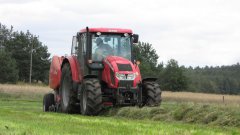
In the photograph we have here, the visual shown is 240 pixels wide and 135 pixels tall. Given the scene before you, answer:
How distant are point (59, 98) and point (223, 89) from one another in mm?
127621

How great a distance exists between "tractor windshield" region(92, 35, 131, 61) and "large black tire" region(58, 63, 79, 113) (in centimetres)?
158

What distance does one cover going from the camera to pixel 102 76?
1733 centimetres

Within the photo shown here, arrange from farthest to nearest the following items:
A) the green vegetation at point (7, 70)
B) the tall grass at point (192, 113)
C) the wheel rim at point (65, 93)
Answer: the green vegetation at point (7, 70), the wheel rim at point (65, 93), the tall grass at point (192, 113)

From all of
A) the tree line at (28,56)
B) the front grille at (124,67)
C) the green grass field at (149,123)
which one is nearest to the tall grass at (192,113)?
the green grass field at (149,123)

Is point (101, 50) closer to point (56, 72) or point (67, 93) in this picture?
point (67, 93)

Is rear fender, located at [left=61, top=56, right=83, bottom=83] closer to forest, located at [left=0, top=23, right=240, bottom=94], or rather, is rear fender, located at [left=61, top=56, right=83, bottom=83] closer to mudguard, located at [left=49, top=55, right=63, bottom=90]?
mudguard, located at [left=49, top=55, right=63, bottom=90]

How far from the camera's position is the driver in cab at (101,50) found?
17.6 meters

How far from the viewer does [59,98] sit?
67.1 ft

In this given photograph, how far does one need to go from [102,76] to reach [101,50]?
0.96 metres

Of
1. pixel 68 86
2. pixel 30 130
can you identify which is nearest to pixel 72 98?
pixel 68 86

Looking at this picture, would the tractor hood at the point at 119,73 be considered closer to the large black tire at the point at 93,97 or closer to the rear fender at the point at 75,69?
the large black tire at the point at 93,97

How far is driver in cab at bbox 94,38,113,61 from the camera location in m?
17.6

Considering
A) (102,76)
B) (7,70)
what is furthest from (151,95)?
(7,70)

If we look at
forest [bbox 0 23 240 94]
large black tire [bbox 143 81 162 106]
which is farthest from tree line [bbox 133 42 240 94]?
large black tire [bbox 143 81 162 106]
